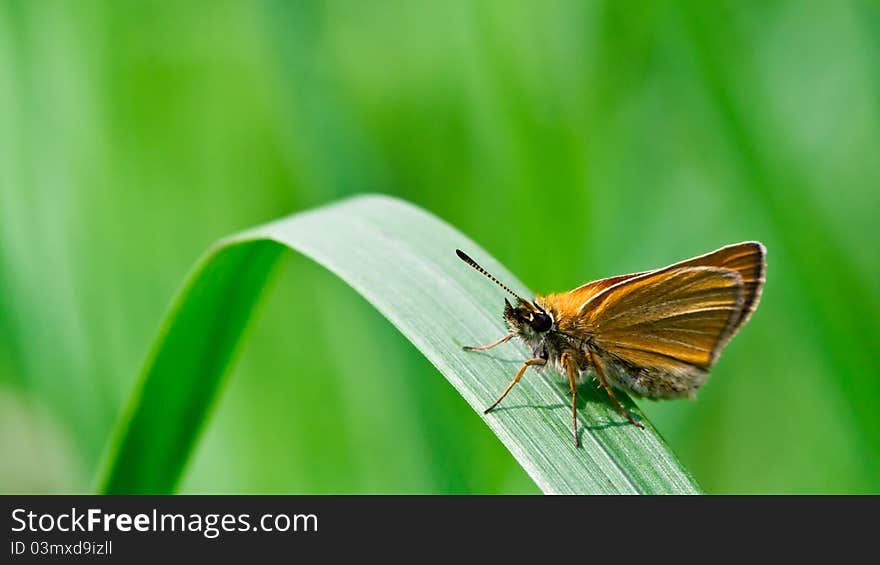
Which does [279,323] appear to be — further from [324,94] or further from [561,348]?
[561,348]

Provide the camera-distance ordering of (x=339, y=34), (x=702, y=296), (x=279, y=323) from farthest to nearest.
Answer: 1. (x=339, y=34)
2. (x=279, y=323)
3. (x=702, y=296)

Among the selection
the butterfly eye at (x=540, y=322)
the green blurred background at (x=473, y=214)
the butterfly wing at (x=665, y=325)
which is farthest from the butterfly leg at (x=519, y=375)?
the green blurred background at (x=473, y=214)

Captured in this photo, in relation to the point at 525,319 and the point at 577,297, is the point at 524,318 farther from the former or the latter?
the point at 577,297

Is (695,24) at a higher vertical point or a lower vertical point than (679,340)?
higher

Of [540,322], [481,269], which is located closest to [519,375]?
[540,322]

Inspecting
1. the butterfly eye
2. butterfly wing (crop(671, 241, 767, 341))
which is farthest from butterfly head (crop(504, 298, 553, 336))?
butterfly wing (crop(671, 241, 767, 341))

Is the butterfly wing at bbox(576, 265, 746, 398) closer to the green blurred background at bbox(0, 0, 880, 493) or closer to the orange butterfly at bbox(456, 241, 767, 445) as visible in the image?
the orange butterfly at bbox(456, 241, 767, 445)
